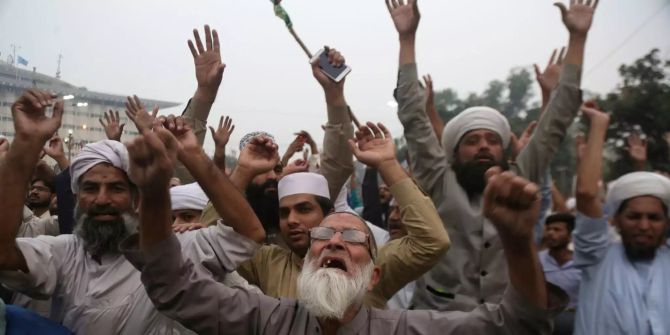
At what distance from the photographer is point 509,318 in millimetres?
1878

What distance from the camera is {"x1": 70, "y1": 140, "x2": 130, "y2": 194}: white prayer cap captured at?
2697 millimetres

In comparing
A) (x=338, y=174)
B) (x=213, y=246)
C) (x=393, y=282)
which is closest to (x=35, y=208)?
(x=338, y=174)

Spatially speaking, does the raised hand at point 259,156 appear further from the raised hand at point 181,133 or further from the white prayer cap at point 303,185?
the white prayer cap at point 303,185

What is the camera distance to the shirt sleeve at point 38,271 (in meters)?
2.28

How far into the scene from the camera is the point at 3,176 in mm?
2244

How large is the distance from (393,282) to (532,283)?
41.1 inches

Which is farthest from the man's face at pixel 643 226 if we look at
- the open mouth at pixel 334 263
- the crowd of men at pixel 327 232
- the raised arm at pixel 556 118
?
the open mouth at pixel 334 263

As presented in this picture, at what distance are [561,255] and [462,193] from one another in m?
1.73

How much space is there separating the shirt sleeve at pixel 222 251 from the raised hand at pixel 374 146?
0.63 m

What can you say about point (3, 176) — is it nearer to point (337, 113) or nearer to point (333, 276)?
point (333, 276)

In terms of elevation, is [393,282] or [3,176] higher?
[3,176]

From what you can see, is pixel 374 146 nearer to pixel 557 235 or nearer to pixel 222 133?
pixel 222 133

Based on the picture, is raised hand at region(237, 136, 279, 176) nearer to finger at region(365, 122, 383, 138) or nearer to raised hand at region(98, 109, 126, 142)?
finger at region(365, 122, 383, 138)

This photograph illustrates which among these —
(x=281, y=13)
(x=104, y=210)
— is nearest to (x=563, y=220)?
(x=281, y=13)
